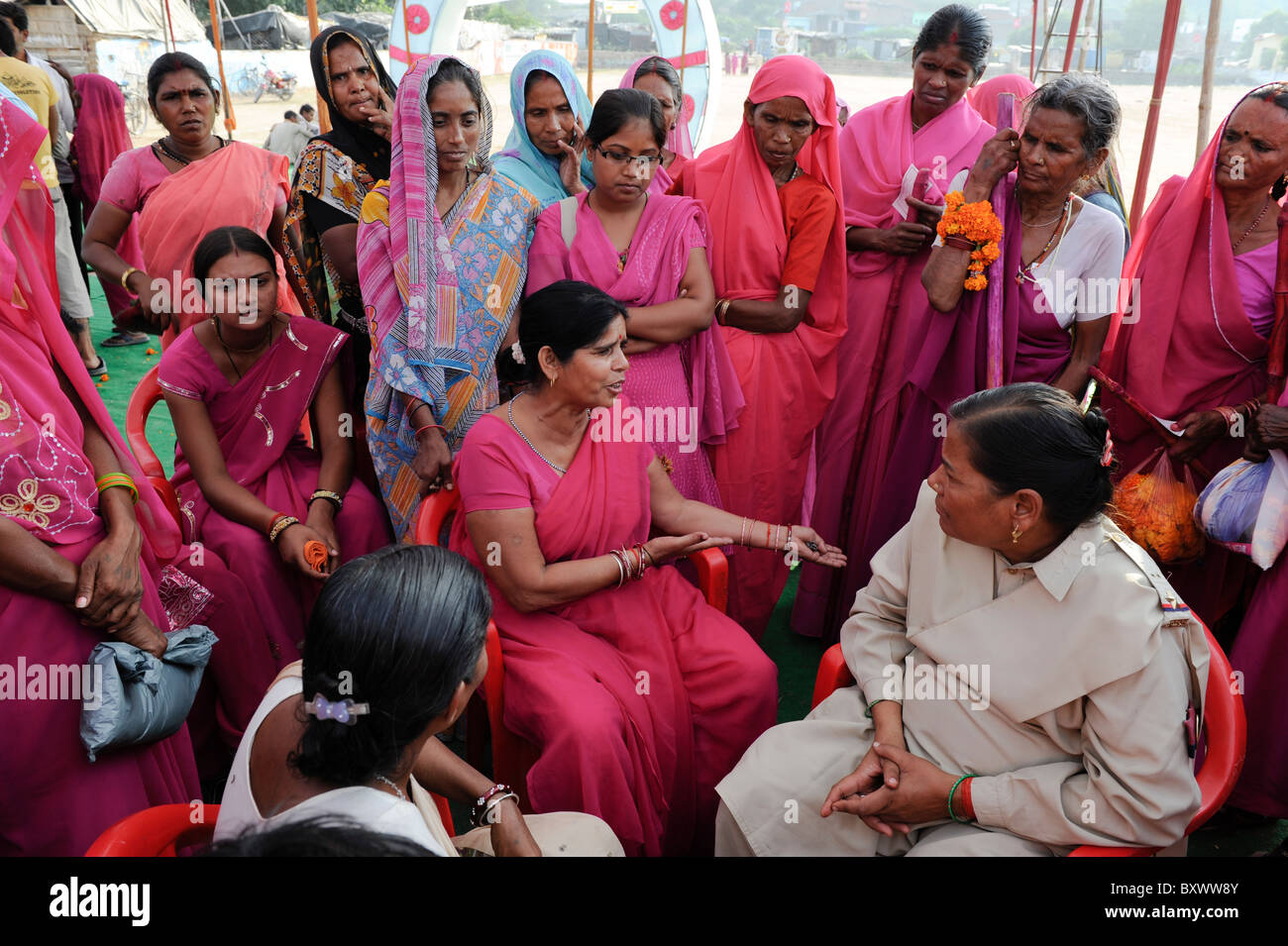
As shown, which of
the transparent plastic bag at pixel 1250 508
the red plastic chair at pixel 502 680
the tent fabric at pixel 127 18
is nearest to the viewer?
the red plastic chair at pixel 502 680

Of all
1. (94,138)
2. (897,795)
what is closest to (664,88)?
(897,795)

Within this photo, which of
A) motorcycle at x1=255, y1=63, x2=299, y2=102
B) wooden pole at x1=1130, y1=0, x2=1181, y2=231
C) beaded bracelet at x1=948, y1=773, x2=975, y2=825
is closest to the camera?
beaded bracelet at x1=948, y1=773, x2=975, y2=825

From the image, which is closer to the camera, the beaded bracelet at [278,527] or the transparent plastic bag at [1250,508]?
the transparent plastic bag at [1250,508]

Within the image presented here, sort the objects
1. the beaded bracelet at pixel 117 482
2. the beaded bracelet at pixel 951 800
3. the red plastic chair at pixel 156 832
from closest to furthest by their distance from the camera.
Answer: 1. the red plastic chair at pixel 156 832
2. the beaded bracelet at pixel 951 800
3. the beaded bracelet at pixel 117 482

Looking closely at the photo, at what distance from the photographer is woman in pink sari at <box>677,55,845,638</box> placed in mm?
3336

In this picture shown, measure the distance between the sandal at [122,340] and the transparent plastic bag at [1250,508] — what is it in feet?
23.7

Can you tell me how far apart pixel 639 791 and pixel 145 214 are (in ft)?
11.9

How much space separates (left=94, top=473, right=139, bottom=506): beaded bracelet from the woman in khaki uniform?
5.30 ft

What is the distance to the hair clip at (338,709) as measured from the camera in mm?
1433

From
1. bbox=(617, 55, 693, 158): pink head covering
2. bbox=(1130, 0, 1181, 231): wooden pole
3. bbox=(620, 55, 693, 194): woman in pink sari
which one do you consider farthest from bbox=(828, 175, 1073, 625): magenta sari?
bbox=(1130, 0, 1181, 231): wooden pole

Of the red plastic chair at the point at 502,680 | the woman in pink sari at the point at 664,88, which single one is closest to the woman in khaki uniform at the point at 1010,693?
the red plastic chair at the point at 502,680

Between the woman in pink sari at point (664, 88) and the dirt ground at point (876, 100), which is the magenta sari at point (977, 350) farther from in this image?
the dirt ground at point (876, 100)

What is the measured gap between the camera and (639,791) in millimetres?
2406

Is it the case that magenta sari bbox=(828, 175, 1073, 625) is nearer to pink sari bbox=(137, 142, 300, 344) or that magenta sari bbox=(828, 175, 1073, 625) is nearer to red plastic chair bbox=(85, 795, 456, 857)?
red plastic chair bbox=(85, 795, 456, 857)
